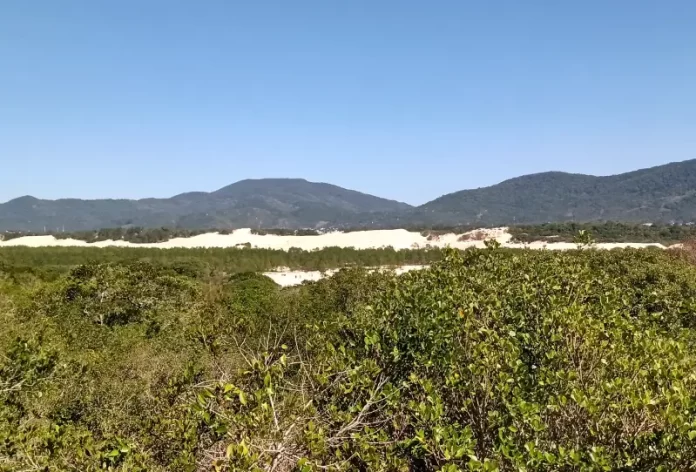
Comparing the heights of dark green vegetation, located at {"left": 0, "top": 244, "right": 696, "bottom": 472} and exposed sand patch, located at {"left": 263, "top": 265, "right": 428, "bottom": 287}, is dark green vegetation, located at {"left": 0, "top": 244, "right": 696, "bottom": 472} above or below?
above

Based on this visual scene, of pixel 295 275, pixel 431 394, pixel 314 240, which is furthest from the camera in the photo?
pixel 314 240

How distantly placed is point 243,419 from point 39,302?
25266mm

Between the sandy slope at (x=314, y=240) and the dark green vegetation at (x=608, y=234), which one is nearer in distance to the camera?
the dark green vegetation at (x=608, y=234)

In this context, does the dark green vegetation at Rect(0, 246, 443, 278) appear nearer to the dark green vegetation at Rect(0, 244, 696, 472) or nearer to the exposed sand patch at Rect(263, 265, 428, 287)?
the exposed sand patch at Rect(263, 265, 428, 287)

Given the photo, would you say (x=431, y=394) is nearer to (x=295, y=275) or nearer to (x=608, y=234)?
(x=295, y=275)

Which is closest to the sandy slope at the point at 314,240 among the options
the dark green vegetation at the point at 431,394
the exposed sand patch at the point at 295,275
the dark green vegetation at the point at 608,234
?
the dark green vegetation at the point at 608,234

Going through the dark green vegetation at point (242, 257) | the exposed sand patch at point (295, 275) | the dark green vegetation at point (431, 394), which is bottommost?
the exposed sand patch at point (295, 275)

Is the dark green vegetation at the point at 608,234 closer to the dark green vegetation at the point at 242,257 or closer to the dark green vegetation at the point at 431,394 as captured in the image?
the dark green vegetation at the point at 242,257

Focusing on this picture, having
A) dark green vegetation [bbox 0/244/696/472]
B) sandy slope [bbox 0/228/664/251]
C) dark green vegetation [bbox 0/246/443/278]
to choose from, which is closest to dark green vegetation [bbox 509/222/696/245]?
sandy slope [bbox 0/228/664/251]

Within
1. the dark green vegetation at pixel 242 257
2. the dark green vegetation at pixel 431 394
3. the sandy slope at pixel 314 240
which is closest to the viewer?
the dark green vegetation at pixel 431 394

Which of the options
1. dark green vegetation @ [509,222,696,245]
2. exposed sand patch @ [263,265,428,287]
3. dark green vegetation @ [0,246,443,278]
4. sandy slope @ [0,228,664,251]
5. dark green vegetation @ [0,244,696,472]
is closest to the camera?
dark green vegetation @ [0,244,696,472]

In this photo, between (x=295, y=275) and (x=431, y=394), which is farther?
(x=295, y=275)

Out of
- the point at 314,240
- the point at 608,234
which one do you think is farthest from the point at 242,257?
the point at 608,234

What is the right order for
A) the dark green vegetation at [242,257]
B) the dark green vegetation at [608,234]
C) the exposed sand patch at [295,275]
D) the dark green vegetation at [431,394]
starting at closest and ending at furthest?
the dark green vegetation at [431,394]
the exposed sand patch at [295,275]
the dark green vegetation at [242,257]
the dark green vegetation at [608,234]
